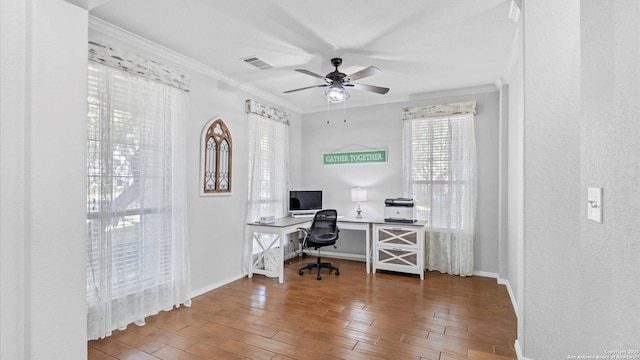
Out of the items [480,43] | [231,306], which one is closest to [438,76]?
[480,43]

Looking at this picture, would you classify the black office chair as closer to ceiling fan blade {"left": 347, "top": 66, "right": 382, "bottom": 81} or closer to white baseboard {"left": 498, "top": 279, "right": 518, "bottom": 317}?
ceiling fan blade {"left": 347, "top": 66, "right": 382, "bottom": 81}

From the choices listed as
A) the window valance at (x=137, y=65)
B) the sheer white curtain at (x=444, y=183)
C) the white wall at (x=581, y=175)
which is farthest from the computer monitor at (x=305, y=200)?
the white wall at (x=581, y=175)

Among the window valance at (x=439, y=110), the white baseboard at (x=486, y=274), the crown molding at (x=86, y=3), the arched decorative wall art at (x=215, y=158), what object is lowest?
the white baseboard at (x=486, y=274)

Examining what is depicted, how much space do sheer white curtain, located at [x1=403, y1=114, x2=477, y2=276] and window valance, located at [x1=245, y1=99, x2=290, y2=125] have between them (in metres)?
2.02

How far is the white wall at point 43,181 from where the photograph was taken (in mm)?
1323

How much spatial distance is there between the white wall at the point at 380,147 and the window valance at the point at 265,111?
0.79m

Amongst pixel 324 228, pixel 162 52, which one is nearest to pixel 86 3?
pixel 162 52

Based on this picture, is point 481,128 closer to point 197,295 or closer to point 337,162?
point 337,162

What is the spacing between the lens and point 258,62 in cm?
353

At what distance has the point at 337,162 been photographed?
5523mm

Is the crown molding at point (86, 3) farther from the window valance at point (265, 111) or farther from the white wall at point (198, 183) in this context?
the window valance at point (265, 111)

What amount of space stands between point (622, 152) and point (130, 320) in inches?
141

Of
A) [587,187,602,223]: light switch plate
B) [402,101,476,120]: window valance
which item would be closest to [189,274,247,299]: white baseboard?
[402,101,476,120]: window valance

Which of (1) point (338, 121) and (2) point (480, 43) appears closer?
(2) point (480, 43)
